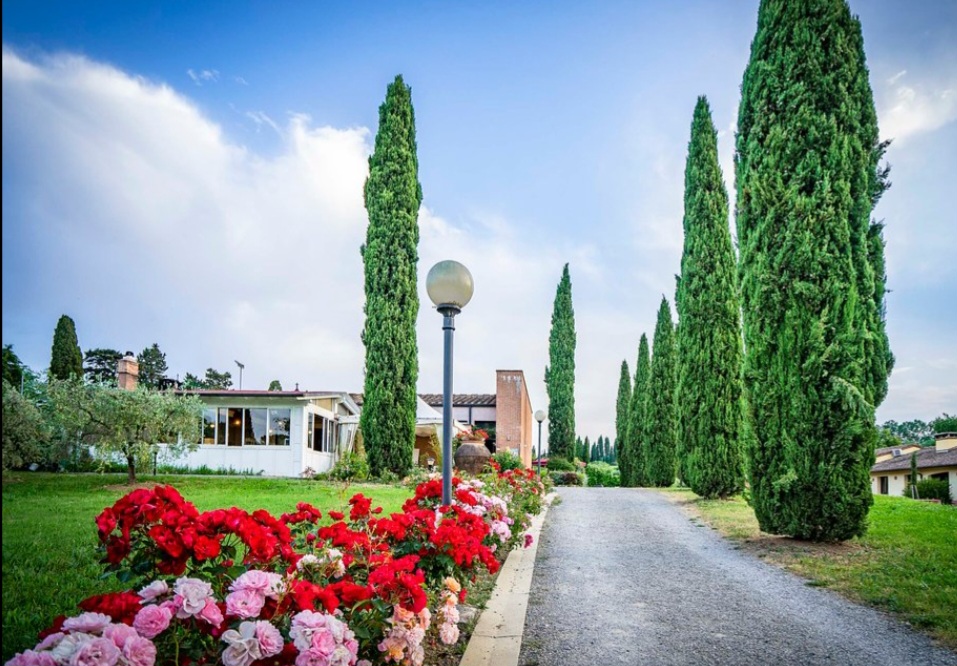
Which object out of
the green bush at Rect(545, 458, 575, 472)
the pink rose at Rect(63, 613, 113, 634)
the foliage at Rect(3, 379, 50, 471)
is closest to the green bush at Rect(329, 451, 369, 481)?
the foliage at Rect(3, 379, 50, 471)

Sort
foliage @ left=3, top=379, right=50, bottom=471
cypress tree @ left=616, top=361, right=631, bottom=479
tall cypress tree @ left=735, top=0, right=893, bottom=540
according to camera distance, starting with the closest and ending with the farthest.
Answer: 1. foliage @ left=3, top=379, right=50, bottom=471
2. tall cypress tree @ left=735, top=0, right=893, bottom=540
3. cypress tree @ left=616, top=361, right=631, bottom=479

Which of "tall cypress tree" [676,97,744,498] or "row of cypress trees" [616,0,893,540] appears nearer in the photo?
"row of cypress trees" [616,0,893,540]

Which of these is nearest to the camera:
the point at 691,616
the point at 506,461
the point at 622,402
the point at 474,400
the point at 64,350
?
the point at 64,350

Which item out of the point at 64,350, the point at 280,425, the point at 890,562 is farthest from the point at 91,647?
the point at 280,425

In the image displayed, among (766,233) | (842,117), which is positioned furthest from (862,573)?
(842,117)

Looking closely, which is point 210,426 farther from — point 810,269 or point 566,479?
point 810,269

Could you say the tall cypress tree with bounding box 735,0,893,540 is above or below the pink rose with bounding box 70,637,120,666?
above

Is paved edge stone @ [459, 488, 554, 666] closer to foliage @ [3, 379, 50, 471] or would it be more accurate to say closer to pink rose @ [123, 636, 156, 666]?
pink rose @ [123, 636, 156, 666]

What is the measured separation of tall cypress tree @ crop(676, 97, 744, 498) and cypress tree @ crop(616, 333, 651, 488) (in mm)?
9346

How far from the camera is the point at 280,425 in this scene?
19047 mm

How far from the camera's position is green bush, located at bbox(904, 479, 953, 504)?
27.0 m

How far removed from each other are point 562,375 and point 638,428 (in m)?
7.07

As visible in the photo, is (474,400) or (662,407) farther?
(474,400)

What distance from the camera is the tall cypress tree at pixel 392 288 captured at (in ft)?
52.8
